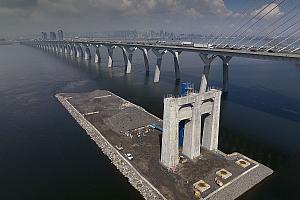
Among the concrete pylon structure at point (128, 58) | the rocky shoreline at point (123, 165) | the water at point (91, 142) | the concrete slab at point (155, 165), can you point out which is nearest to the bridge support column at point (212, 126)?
the concrete slab at point (155, 165)

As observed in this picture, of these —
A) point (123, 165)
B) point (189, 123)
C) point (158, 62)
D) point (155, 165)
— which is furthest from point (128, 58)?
point (155, 165)

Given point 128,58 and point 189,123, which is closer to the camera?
point 189,123

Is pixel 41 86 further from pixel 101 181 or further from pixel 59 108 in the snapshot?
pixel 101 181

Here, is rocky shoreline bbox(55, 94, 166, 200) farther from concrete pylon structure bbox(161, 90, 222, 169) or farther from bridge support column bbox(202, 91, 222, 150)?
bridge support column bbox(202, 91, 222, 150)

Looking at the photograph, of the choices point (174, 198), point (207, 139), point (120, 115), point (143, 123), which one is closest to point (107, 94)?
point (120, 115)

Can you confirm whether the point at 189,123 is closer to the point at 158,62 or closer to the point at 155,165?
the point at 155,165

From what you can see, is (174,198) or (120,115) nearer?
(174,198)
